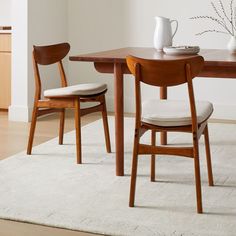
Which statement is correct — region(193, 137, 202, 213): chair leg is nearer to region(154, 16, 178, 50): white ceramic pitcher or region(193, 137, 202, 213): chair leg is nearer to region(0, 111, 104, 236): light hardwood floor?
region(0, 111, 104, 236): light hardwood floor

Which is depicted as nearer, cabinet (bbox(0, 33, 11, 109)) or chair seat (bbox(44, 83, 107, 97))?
chair seat (bbox(44, 83, 107, 97))

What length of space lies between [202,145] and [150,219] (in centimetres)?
170

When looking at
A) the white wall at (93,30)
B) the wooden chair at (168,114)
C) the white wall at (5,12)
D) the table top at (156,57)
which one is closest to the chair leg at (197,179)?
the wooden chair at (168,114)

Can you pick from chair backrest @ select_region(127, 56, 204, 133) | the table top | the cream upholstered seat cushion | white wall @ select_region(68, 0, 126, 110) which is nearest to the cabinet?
white wall @ select_region(68, 0, 126, 110)

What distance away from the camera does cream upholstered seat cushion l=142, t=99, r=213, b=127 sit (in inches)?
128

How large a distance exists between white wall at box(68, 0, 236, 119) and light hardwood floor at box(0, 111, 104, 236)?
689 millimetres

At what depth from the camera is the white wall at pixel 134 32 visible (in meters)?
5.98

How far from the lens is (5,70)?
6.11m

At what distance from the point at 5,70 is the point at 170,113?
3.12 meters

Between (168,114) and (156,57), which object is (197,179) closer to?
(168,114)

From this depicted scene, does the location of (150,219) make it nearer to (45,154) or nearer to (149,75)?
(149,75)

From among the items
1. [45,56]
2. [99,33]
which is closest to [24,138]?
[45,56]

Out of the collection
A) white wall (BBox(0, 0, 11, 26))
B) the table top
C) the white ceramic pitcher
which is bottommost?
the table top

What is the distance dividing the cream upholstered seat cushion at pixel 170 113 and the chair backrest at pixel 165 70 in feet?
0.67
